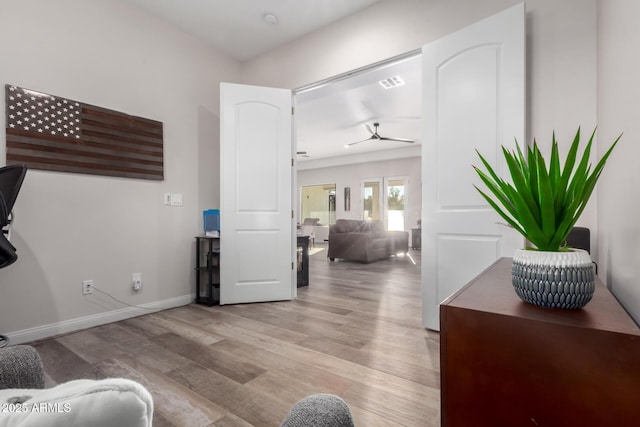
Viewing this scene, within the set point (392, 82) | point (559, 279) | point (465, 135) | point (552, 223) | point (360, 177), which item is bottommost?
point (559, 279)

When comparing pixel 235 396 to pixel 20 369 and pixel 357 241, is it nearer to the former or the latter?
pixel 20 369

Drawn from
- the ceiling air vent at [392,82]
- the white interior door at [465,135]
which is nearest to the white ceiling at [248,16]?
the white interior door at [465,135]

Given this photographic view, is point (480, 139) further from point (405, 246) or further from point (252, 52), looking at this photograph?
point (405, 246)

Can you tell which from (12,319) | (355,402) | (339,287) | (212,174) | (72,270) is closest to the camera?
(355,402)

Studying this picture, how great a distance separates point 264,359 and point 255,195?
5.60ft

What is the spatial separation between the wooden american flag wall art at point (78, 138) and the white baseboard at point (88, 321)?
1.17 metres

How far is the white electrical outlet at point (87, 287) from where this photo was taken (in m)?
2.43

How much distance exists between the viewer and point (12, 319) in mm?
2086

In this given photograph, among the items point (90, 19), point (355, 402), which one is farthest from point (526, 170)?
point (90, 19)

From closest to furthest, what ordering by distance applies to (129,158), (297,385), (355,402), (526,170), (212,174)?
(526,170)
(355,402)
(297,385)
(129,158)
(212,174)

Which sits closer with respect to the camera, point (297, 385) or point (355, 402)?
point (355, 402)

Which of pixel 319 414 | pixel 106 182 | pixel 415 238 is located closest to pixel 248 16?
pixel 106 182

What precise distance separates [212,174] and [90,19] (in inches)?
63.8

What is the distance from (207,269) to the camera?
124 inches
